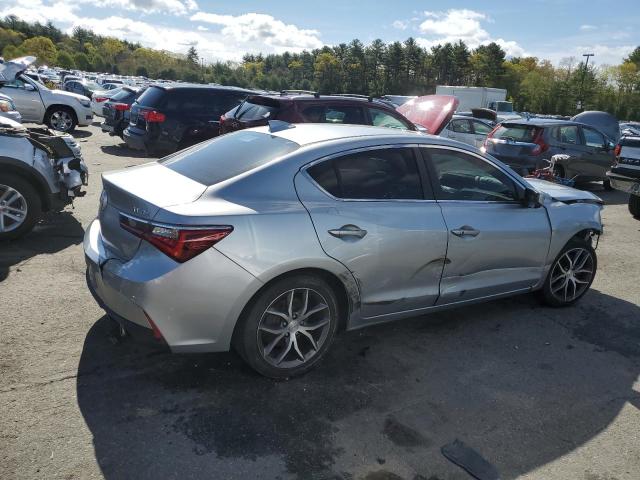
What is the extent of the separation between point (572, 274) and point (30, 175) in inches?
224

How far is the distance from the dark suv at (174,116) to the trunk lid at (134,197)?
25.7 ft

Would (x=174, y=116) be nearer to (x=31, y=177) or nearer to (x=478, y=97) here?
(x=31, y=177)

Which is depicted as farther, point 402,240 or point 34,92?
point 34,92

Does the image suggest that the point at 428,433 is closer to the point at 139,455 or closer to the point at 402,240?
the point at 402,240

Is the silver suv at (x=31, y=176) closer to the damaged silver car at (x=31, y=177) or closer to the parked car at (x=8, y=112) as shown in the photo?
the damaged silver car at (x=31, y=177)

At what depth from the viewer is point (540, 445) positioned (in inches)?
117

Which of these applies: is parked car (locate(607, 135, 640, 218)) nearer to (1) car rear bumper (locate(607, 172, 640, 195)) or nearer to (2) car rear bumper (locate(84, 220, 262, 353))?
(1) car rear bumper (locate(607, 172, 640, 195))

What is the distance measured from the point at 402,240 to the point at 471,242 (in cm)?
70

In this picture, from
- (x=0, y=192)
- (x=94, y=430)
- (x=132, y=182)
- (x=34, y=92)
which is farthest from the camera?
(x=34, y=92)

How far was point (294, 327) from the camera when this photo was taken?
10.9 ft

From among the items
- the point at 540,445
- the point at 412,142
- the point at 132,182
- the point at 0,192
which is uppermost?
the point at 412,142

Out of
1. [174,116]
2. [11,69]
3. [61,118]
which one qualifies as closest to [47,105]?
[61,118]

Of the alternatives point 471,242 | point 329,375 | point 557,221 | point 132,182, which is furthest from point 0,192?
point 557,221

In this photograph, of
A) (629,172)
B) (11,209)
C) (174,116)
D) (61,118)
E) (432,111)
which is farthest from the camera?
(61,118)
